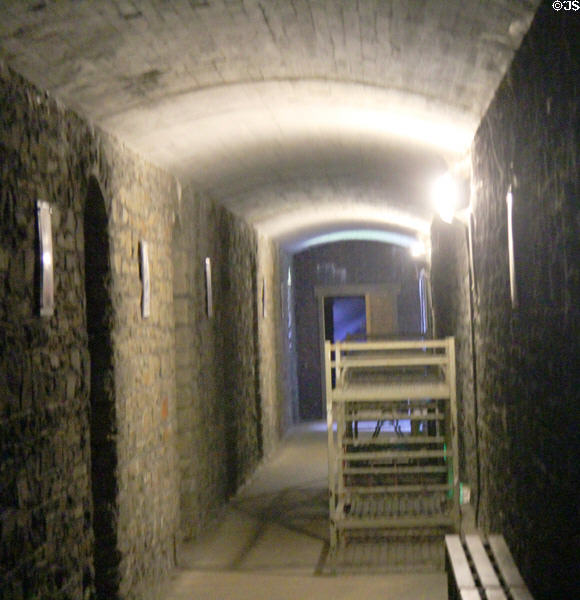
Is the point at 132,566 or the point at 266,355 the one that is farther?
the point at 266,355

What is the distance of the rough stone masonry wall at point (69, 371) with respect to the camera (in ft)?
11.5

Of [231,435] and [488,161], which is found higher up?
[488,161]

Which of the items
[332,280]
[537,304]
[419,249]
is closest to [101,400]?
[537,304]

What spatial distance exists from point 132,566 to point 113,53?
2.76 m

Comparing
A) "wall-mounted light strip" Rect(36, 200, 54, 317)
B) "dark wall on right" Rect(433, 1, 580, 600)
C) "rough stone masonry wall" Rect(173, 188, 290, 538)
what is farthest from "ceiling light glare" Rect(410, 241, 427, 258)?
"wall-mounted light strip" Rect(36, 200, 54, 317)

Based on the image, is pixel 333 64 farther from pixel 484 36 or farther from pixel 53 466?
pixel 53 466

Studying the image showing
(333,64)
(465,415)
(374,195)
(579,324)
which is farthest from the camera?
(374,195)

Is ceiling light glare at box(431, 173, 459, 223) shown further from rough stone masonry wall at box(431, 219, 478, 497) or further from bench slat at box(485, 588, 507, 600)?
bench slat at box(485, 588, 507, 600)

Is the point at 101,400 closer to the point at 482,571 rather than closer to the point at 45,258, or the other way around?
the point at 45,258

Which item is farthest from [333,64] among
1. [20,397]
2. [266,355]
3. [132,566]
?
[266,355]

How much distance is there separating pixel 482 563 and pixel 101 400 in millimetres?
2065

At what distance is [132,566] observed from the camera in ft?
16.9

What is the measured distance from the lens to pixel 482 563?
13.1ft

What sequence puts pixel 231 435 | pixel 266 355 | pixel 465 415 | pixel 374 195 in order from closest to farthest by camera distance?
pixel 465 415 → pixel 231 435 → pixel 374 195 → pixel 266 355
